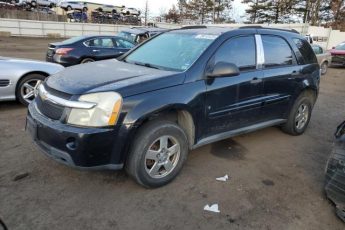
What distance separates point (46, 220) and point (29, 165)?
4.14 feet

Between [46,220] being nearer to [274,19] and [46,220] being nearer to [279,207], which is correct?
[279,207]

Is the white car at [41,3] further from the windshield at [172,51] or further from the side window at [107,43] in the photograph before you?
the windshield at [172,51]

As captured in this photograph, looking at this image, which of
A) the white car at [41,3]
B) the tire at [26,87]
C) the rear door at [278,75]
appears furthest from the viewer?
the white car at [41,3]

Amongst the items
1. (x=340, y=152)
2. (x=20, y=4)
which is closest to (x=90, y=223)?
(x=340, y=152)

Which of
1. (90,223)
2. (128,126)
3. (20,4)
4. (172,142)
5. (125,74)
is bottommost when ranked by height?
(90,223)

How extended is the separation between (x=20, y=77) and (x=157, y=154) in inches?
160

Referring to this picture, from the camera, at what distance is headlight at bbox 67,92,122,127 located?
3068mm

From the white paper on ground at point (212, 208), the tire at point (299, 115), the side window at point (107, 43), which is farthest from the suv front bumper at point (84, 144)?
the side window at point (107, 43)

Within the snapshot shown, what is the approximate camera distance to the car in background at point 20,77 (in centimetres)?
611

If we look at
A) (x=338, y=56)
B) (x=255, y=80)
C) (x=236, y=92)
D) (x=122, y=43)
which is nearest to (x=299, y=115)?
(x=255, y=80)

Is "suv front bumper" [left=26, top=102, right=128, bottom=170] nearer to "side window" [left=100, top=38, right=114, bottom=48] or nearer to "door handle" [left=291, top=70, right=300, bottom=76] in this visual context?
"door handle" [left=291, top=70, right=300, bottom=76]

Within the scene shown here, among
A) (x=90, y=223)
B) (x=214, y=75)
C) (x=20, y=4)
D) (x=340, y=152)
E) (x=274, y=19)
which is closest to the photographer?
(x=90, y=223)

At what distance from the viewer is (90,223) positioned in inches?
117

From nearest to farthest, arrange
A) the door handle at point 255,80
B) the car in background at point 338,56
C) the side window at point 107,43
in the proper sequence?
the door handle at point 255,80 < the side window at point 107,43 < the car in background at point 338,56
